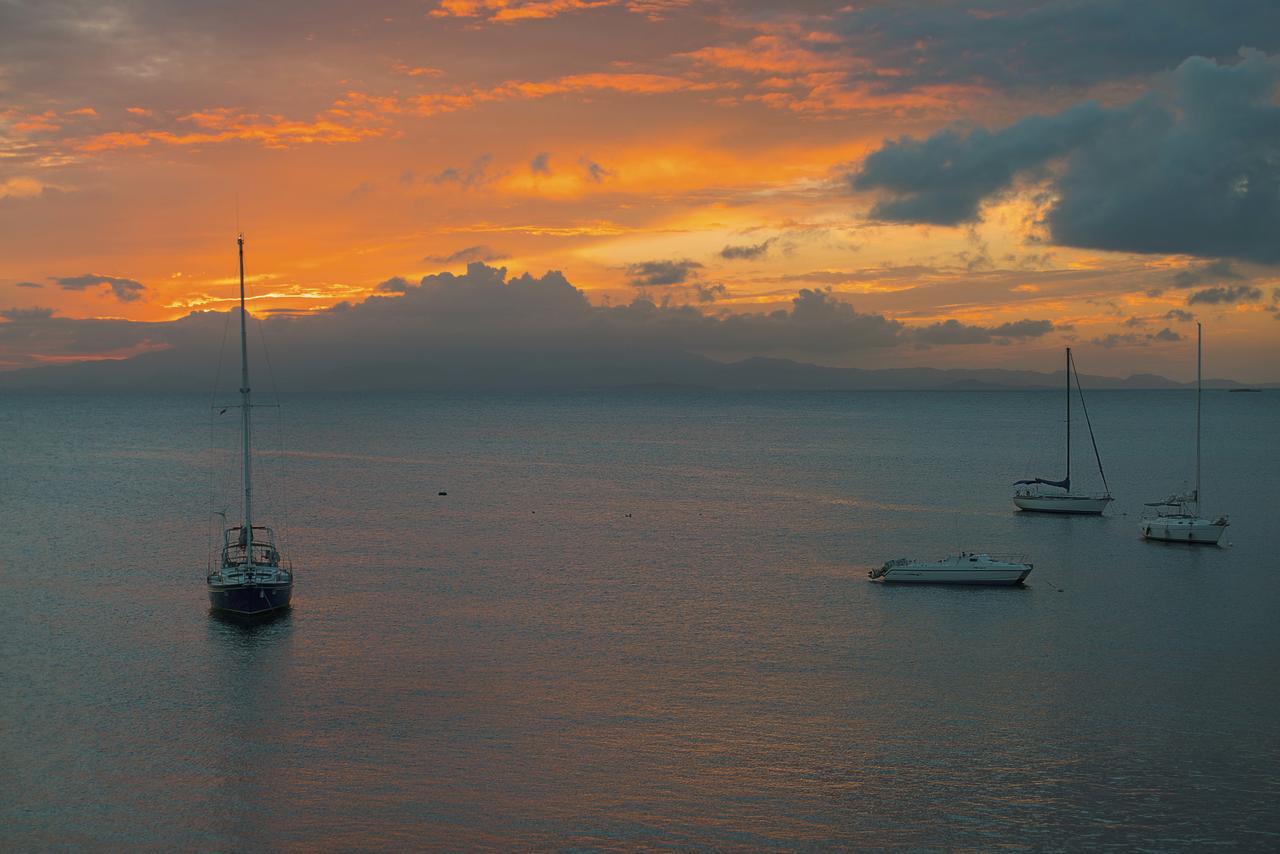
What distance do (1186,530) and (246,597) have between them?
77002mm

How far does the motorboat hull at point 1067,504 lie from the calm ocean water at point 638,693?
38.0 feet

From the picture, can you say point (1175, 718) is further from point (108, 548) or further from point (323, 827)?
point (108, 548)

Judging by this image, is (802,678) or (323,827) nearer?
(323,827)

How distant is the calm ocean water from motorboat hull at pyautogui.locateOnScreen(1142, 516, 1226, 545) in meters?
1.32

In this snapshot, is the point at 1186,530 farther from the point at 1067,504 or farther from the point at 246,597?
the point at 246,597

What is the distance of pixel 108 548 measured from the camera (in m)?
92.2

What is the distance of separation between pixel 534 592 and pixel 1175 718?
4087 cm

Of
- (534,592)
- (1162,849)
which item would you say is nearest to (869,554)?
(534,592)

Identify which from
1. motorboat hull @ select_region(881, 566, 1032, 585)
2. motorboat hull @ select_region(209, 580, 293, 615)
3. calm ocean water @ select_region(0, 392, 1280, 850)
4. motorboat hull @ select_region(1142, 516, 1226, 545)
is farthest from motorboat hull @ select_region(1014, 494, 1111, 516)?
motorboat hull @ select_region(209, 580, 293, 615)

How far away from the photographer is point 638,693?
169 ft

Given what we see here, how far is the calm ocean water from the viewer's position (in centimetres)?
3816

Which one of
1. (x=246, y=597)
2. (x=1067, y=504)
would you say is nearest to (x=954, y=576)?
(x=1067, y=504)

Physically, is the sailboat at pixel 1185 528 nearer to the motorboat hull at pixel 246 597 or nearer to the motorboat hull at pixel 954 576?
the motorboat hull at pixel 954 576

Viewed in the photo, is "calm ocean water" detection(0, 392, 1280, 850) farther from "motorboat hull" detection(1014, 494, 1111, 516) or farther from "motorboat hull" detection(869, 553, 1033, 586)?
"motorboat hull" detection(1014, 494, 1111, 516)
